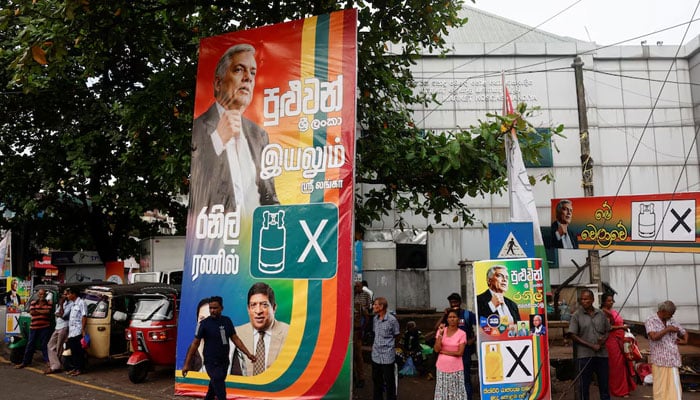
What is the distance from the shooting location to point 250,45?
8.63 metres

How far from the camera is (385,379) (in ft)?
28.1

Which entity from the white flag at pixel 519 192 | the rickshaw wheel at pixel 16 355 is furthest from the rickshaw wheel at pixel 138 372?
the white flag at pixel 519 192

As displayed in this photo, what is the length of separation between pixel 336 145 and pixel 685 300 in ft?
49.4

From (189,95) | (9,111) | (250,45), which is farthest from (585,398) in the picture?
(9,111)

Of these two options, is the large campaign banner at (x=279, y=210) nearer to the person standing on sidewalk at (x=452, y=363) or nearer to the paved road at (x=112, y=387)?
the person standing on sidewalk at (x=452, y=363)

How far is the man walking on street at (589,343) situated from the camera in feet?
26.4

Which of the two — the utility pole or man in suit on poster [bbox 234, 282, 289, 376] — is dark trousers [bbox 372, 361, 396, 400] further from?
the utility pole

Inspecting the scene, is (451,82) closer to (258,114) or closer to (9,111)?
(258,114)

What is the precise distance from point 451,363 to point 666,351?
10.0 feet

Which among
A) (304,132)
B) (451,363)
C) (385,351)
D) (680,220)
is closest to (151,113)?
(304,132)

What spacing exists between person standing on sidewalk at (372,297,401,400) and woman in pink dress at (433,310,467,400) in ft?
2.98

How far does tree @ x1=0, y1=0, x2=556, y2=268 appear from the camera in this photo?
9.99 metres

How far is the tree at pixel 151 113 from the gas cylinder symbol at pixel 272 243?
11.0 feet

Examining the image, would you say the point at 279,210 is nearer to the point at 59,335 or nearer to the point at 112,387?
the point at 112,387
